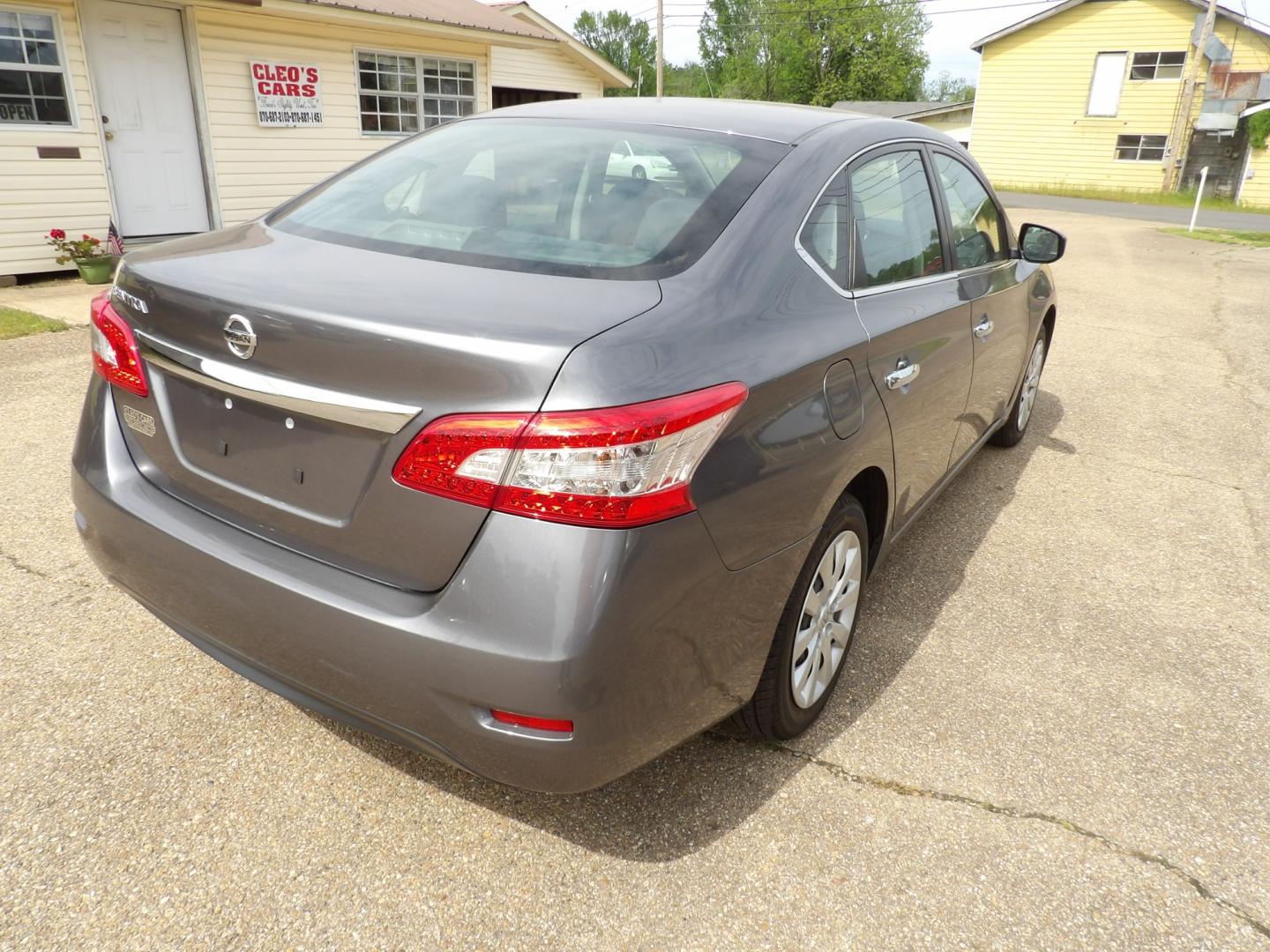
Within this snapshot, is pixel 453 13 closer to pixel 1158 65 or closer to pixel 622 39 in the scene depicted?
pixel 1158 65

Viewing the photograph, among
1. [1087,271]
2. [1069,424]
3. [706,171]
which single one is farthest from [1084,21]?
[706,171]

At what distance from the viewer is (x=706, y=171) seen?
240cm

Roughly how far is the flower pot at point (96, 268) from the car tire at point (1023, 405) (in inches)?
322

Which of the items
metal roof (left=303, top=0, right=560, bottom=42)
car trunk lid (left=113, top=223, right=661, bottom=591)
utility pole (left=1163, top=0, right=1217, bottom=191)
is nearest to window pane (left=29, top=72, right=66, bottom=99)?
metal roof (left=303, top=0, right=560, bottom=42)

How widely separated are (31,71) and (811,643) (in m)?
9.70

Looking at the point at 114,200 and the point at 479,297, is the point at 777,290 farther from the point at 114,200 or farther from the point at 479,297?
the point at 114,200

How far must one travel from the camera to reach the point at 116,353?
2215 millimetres

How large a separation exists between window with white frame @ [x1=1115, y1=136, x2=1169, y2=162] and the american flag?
113ft

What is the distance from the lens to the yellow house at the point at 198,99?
28.6ft

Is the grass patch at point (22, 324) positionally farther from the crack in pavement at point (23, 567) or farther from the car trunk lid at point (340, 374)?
the car trunk lid at point (340, 374)

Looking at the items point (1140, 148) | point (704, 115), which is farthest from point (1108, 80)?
point (704, 115)

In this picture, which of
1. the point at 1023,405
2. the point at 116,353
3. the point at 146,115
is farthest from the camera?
the point at 146,115

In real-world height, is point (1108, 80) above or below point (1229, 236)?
above

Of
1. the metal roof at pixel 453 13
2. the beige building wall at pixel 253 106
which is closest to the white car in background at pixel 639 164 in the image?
the beige building wall at pixel 253 106
